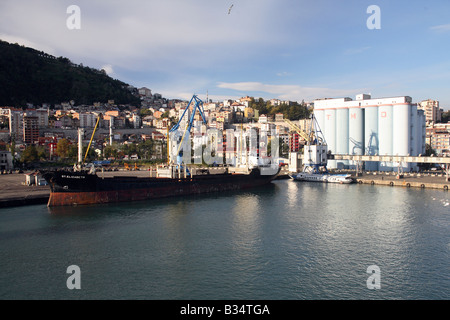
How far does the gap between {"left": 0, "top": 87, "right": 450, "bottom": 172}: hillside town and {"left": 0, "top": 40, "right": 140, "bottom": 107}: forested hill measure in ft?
11.4

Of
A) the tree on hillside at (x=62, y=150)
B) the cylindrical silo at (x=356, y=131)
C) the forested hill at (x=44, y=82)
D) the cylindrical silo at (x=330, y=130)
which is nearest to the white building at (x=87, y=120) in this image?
the forested hill at (x=44, y=82)

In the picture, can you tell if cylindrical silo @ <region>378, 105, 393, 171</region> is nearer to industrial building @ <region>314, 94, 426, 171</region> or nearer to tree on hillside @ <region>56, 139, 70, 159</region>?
industrial building @ <region>314, 94, 426, 171</region>

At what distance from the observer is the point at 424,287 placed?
9.03 m

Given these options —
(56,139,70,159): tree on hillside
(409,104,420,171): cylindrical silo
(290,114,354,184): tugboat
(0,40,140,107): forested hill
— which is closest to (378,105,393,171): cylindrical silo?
(409,104,420,171): cylindrical silo

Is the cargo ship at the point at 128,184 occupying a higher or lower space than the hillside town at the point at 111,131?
lower

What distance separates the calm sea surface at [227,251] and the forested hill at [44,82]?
7685cm

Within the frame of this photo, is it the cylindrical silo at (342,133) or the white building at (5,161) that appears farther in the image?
the cylindrical silo at (342,133)

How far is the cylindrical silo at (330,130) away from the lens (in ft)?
128

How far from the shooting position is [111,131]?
216 feet

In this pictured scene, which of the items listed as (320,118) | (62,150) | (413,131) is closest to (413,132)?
(413,131)

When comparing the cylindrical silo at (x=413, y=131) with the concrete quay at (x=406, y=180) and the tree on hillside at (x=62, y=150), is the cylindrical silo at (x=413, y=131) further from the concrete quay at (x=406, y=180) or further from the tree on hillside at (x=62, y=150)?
the tree on hillside at (x=62, y=150)

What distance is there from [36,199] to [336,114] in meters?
32.5

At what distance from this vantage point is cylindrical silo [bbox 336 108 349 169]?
125 ft
